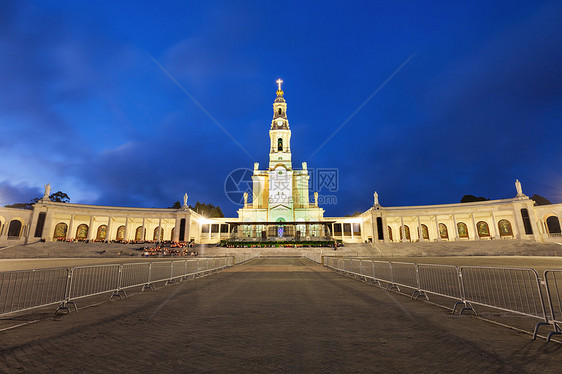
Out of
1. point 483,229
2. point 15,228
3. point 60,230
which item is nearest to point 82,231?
point 60,230

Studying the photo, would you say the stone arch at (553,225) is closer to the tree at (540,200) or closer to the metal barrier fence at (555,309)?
the tree at (540,200)

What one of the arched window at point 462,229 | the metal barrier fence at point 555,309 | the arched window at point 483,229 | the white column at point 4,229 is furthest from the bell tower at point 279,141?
the metal barrier fence at point 555,309

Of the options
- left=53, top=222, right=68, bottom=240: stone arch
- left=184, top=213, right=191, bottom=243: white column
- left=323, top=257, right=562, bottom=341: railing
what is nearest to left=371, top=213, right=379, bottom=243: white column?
left=323, top=257, right=562, bottom=341: railing

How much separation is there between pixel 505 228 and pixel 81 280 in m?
68.1

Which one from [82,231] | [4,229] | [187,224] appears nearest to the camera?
[4,229]

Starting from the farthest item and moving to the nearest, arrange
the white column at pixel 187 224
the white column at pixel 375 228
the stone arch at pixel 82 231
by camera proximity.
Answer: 1. the stone arch at pixel 82 231
2. the white column at pixel 187 224
3. the white column at pixel 375 228

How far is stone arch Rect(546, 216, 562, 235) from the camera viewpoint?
48.0m

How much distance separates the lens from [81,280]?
12.5m

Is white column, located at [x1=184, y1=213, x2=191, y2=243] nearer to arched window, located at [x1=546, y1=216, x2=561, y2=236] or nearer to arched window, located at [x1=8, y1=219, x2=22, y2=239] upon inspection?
arched window, located at [x1=8, y1=219, x2=22, y2=239]

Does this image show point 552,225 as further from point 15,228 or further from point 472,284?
point 15,228

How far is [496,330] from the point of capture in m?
5.16

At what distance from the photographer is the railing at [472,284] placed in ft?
21.0

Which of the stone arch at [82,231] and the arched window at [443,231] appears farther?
the arched window at [443,231]

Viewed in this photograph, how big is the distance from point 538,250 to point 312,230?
118 feet
